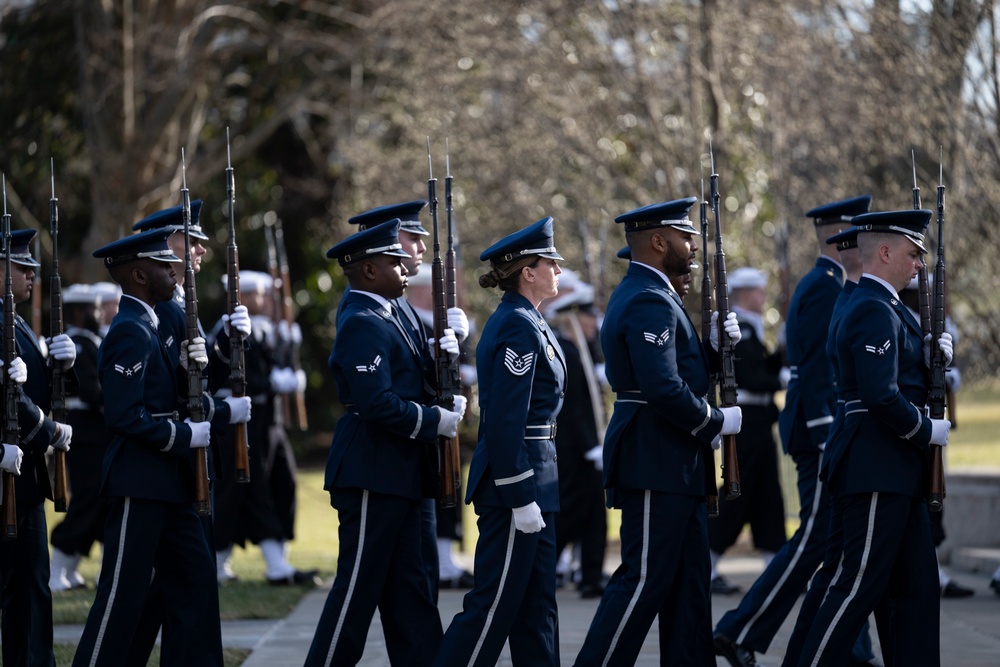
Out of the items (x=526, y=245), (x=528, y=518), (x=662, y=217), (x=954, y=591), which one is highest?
(x=662, y=217)

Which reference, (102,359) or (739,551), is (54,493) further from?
(739,551)

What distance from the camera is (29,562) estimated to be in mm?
6844

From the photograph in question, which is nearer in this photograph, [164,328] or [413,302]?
[164,328]

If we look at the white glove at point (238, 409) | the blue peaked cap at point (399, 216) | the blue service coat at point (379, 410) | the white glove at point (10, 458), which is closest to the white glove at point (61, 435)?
the white glove at point (10, 458)

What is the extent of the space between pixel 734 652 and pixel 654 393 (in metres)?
1.72

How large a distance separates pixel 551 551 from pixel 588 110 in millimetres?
9316

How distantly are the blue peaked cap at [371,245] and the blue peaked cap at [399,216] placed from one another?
0.37 metres

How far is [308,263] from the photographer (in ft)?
81.5

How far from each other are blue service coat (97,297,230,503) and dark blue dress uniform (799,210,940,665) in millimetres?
2636

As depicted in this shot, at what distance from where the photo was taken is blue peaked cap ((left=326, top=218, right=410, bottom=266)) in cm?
684

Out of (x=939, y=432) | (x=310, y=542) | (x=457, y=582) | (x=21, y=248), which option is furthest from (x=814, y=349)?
(x=310, y=542)

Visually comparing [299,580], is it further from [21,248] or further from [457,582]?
[21,248]

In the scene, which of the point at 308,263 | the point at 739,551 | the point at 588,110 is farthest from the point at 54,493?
the point at 308,263

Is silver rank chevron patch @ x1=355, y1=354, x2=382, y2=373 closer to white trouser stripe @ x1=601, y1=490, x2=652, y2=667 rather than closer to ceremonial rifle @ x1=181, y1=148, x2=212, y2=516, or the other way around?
ceremonial rifle @ x1=181, y1=148, x2=212, y2=516
